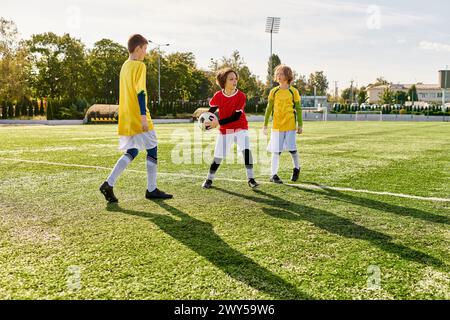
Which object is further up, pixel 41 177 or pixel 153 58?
pixel 153 58

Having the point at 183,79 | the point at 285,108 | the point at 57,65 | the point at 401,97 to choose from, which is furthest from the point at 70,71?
the point at 401,97

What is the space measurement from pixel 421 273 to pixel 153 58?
2549 inches

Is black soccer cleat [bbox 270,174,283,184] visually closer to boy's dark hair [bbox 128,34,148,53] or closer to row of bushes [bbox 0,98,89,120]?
boy's dark hair [bbox 128,34,148,53]

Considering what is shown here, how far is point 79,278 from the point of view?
2895 mm

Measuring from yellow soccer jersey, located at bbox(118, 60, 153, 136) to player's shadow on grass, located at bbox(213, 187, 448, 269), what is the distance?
1643 mm

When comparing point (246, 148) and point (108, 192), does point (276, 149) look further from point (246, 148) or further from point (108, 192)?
point (108, 192)

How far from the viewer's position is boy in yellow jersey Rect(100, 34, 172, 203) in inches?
203

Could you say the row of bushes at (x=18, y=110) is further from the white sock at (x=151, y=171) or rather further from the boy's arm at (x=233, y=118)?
the white sock at (x=151, y=171)

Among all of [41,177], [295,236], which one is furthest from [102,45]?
[295,236]

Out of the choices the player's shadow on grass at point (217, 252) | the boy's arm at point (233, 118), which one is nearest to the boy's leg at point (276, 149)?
the boy's arm at point (233, 118)

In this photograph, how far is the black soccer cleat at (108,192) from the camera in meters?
5.22

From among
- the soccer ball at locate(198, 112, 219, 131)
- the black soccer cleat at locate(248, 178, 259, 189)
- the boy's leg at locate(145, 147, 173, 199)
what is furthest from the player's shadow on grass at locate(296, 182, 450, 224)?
the boy's leg at locate(145, 147, 173, 199)
